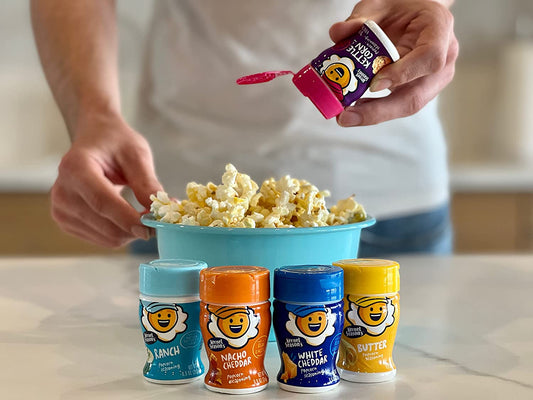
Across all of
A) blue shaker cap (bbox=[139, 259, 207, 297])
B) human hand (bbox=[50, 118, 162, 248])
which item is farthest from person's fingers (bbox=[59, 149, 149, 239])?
blue shaker cap (bbox=[139, 259, 207, 297])

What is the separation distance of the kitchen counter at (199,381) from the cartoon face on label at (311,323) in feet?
0.19

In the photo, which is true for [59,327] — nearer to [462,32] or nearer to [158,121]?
[158,121]

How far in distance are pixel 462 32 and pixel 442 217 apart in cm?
165

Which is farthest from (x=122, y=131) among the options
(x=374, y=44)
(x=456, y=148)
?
(x=456, y=148)

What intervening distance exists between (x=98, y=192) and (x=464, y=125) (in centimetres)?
219

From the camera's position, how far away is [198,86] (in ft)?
4.64

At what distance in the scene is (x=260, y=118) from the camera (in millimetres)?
1395

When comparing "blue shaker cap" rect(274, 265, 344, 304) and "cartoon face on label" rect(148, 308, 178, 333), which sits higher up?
"blue shaker cap" rect(274, 265, 344, 304)

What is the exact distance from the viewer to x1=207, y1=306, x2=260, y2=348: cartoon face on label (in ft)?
2.30

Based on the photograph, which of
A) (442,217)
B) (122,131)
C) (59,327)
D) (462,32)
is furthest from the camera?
(462,32)

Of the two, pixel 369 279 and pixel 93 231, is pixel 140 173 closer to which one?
pixel 93 231

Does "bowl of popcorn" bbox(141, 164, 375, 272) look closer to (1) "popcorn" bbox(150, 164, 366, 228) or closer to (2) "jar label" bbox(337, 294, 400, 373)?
(1) "popcorn" bbox(150, 164, 366, 228)

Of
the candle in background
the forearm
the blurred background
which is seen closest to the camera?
the forearm

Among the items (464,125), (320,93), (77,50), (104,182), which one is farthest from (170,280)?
(464,125)
